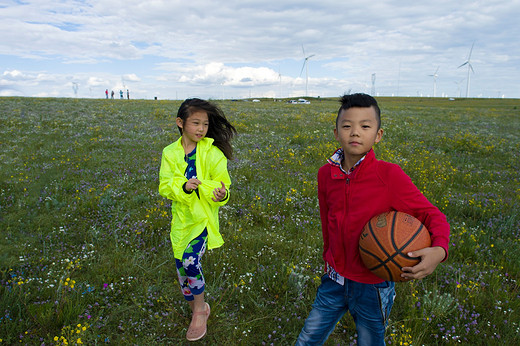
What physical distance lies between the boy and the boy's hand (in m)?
0.12

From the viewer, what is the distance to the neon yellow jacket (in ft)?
12.0

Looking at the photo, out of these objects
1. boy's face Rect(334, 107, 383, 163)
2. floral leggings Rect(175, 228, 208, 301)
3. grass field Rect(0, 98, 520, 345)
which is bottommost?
grass field Rect(0, 98, 520, 345)

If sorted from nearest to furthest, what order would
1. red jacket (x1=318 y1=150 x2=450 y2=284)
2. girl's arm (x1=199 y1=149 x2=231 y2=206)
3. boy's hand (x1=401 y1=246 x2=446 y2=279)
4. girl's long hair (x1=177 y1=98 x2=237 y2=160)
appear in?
1. boy's hand (x1=401 y1=246 x2=446 y2=279)
2. red jacket (x1=318 y1=150 x2=450 y2=284)
3. girl's arm (x1=199 y1=149 x2=231 y2=206)
4. girl's long hair (x1=177 y1=98 x2=237 y2=160)

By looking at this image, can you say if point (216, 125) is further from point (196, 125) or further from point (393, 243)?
A: point (393, 243)

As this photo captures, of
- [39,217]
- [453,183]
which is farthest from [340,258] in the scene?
[453,183]

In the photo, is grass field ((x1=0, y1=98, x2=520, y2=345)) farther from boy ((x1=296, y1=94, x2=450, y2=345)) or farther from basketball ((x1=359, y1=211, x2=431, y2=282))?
basketball ((x1=359, y1=211, x2=431, y2=282))

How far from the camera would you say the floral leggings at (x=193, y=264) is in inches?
143

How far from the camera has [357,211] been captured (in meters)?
2.73

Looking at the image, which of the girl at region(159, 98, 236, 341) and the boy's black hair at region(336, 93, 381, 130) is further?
the girl at region(159, 98, 236, 341)

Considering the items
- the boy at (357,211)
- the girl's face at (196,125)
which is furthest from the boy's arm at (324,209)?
the girl's face at (196,125)

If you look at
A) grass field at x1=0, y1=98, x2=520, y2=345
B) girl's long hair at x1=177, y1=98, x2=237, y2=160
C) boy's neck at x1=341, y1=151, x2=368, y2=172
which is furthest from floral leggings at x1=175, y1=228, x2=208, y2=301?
boy's neck at x1=341, y1=151, x2=368, y2=172

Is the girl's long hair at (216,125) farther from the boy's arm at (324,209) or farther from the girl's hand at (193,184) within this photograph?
the boy's arm at (324,209)

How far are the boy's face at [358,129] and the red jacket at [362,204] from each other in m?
0.16

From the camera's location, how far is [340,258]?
9.30ft
